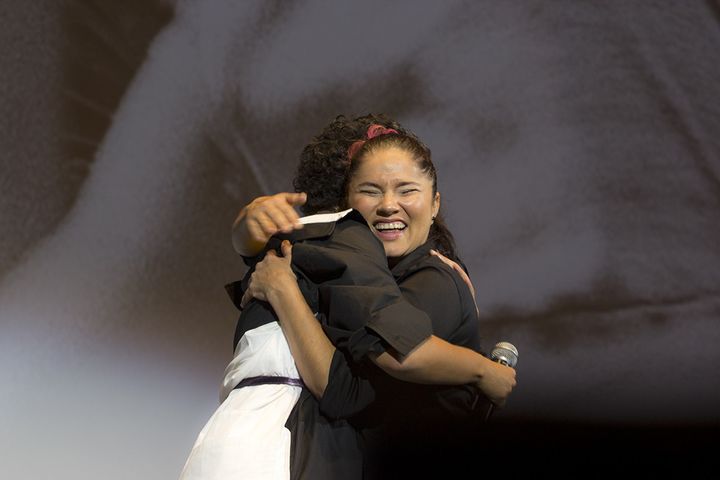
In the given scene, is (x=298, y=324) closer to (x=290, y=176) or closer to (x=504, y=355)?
(x=504, y=355)

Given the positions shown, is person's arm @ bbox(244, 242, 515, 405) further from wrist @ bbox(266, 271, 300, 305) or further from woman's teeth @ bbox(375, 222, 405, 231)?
woman's teeth @ bbox(375, 222, 405, 231)

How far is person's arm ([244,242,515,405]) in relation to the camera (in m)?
1.27

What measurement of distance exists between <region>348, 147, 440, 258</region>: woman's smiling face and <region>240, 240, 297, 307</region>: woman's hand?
0.61 ft

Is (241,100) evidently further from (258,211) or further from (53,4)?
(258,211)

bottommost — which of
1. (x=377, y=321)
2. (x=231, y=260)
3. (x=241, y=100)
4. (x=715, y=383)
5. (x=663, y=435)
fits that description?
(x=663, y=435)

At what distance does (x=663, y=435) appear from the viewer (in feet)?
3.95

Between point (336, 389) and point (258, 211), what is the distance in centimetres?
31

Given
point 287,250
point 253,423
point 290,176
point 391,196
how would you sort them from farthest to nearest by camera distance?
point 290,176 < point 391,196 < point 287,250 < point 253,423

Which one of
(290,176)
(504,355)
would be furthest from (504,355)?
(290,176)

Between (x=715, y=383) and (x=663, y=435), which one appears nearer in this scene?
(x=663, y=435)

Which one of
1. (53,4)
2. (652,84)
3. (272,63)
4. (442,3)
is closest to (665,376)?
(652,84)

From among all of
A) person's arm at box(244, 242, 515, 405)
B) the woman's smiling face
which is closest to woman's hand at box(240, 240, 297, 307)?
person's arm at box(244, 242, 515, 405)

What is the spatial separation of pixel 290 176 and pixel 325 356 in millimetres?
1497

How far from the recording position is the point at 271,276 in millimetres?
1411
